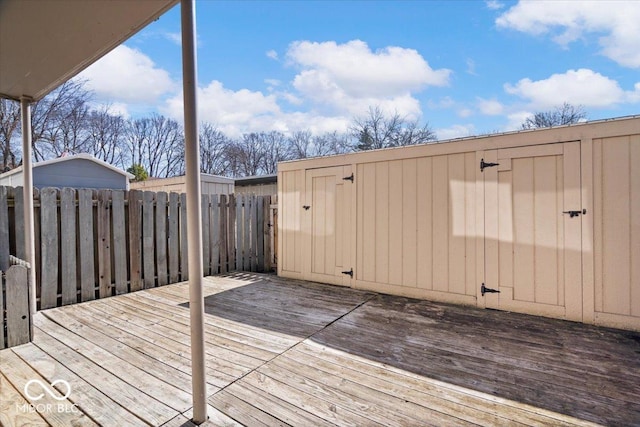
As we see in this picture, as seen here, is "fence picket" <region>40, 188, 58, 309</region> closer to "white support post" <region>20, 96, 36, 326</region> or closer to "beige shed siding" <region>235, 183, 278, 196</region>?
"white support post" <region>20, 96, 36, 326</region>

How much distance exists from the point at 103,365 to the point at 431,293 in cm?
323

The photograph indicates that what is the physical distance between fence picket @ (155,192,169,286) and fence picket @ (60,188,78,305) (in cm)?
94

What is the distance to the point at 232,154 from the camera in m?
23.1

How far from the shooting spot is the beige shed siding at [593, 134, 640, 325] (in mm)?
2648

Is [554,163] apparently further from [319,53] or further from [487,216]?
[319,53]

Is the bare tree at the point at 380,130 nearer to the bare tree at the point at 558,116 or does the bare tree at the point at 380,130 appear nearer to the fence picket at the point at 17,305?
the bare tree at the point at 558,116

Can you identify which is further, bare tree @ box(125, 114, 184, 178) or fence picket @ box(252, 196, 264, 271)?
bare tree @ box(125, 114, 184, 178)

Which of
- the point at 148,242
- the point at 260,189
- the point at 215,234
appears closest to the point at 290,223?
the point at 215,234

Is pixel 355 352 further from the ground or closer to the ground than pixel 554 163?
closer to the ground

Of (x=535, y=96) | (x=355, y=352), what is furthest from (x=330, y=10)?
(x=535, y=96)

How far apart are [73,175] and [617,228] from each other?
1268 centimetres

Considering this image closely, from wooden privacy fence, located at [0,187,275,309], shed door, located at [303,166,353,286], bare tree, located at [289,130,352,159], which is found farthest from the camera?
bare tree, located at [289,130,352,159]

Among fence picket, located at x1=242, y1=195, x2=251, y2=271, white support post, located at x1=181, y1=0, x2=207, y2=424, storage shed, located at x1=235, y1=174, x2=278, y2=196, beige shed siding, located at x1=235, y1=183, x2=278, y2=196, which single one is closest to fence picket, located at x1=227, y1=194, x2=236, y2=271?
fence picket, located at x1=242, y1=195, x2=251, y2=271

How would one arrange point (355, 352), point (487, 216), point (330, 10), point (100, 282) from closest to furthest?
1. point (355, 352)
2. point (487, 216)
3. point (100, 282)
4. point (330, 10)
